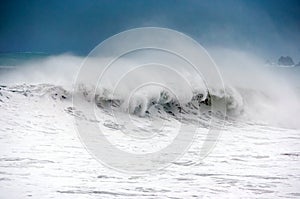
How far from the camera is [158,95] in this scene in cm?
1410

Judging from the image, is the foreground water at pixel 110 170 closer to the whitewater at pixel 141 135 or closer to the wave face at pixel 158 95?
the whitewater at pixel 141 135

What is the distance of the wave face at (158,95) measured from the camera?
1264cm

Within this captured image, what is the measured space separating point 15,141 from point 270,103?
13.1 meters

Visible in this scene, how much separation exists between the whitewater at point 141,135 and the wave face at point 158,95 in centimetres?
4

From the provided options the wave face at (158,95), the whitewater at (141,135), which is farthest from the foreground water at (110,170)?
the wave face at (158,95)

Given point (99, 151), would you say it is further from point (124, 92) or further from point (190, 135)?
point (124, 92)

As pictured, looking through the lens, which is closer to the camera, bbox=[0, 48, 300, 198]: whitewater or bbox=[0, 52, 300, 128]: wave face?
bbox=[0, 48, 300, 198]: whitewater

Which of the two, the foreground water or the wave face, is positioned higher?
the wave face

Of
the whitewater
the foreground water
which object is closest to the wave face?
the whitewater

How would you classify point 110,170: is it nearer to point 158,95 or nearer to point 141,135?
point 141,135

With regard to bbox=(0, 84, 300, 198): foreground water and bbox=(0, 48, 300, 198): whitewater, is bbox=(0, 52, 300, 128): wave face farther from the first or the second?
bbox=(0, 84, 300, 198): foreground water

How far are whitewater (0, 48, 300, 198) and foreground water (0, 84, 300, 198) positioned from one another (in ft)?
0.06

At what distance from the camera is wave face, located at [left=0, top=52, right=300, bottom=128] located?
12.6 meters

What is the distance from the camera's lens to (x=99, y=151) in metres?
7.94
